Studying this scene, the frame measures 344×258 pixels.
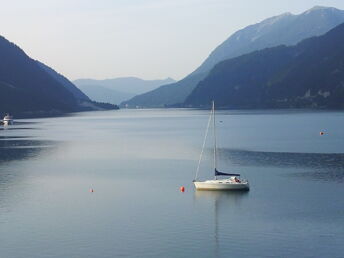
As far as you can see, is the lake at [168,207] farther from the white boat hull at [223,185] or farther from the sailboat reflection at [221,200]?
the white boat hull at [223,185]

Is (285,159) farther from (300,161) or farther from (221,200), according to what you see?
(221,200)

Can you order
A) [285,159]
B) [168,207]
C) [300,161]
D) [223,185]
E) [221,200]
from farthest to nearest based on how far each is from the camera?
1. [285,159]
2. [300,161]
3. [223,185]
4. [221,200]
5. [168,207]

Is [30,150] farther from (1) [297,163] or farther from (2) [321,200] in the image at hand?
(2) [321,200]

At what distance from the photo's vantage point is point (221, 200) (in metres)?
80.9

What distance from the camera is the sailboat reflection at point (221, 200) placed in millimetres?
73062

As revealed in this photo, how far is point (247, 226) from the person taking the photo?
65.1 meters

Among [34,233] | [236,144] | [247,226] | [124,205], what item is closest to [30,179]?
[124,205]

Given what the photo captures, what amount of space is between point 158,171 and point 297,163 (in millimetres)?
29934

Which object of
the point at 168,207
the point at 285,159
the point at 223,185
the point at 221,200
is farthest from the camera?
the point at 285,159

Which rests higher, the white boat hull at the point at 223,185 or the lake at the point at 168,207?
the white boat hull at the point at 223,185

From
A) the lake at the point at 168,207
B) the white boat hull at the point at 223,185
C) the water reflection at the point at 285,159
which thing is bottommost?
the lake at the point at 168,207

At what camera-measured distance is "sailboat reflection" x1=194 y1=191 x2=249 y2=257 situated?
7306 centimetres

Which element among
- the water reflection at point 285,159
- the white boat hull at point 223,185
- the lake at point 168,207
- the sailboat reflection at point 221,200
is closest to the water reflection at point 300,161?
the water reflection at point 285,159

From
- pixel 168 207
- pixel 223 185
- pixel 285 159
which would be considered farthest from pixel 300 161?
pixel 168 207
